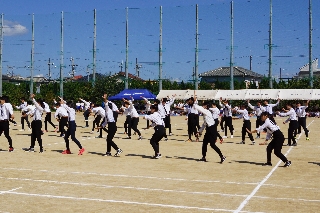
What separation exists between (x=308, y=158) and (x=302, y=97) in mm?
38197

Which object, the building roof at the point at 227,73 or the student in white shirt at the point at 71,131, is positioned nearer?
the student in white shirt at the point at 71,131

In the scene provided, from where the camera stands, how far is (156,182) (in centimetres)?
1174

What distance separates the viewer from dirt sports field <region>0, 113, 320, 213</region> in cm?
921

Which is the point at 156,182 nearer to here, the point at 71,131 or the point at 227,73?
the point at 71,131

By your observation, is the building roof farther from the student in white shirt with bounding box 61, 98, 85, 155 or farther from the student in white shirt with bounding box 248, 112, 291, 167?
the student in white shirt with bounding box 248, 112, 291, 167

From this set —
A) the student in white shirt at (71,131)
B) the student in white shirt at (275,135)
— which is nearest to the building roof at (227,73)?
the student in white shirt at (71,131)

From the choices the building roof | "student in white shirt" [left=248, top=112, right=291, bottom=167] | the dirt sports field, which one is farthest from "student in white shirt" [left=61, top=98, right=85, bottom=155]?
the building roof

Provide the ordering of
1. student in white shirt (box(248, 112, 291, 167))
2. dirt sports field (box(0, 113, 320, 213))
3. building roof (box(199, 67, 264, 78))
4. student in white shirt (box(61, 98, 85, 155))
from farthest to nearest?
building roof (box(199, 67, 264, 78)) < student in white shirt (box(61, 98, 85, 155)) < student in white shirt (box(248, 112, 291, 167)) < dirt sports field (box(0, 113, 320, 213))

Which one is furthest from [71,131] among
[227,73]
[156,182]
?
[227,73]

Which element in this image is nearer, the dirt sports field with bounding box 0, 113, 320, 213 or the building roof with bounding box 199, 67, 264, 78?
the dirt sports field with bounding box 0, 113, 320, 213

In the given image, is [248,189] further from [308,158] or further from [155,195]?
[308,158]

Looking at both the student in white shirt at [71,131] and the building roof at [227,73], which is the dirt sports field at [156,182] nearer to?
the student in white shirt at [71,131]

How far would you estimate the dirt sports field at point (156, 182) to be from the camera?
9211 millimetres

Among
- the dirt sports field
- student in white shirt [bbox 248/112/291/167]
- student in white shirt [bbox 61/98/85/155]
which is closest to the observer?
the dirt sports field
